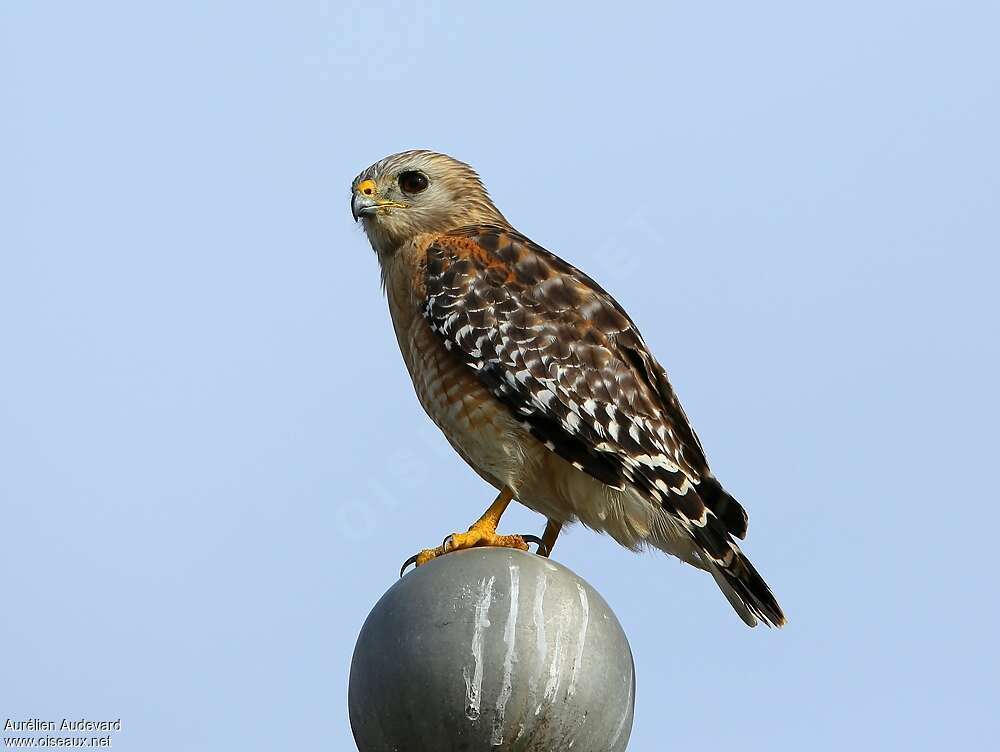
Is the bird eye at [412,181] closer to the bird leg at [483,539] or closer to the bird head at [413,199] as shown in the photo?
the bird head at [413,199]

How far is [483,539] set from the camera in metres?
7.08

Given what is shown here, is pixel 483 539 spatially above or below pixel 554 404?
below

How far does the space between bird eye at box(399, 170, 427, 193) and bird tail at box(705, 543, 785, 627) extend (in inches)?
120

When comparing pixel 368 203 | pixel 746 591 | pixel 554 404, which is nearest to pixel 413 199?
pixel 368 203

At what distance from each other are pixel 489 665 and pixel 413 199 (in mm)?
4375

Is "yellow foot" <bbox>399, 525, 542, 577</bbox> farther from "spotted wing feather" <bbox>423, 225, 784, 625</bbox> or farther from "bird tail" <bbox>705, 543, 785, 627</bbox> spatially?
"bird tail" <bbox>705, 543, 785, 627</bbox>

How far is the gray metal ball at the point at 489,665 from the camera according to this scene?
199 inches

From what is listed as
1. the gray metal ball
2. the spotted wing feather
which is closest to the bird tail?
the spotted wing feather

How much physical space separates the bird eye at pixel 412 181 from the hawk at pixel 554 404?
1.74 ft

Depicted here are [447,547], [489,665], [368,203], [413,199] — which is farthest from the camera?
[413,199]

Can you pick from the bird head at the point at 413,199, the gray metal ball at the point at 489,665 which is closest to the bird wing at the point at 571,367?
the bird head at the point at 413,199

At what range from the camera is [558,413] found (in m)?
7.54

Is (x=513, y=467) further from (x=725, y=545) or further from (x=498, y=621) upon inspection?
(x=498, y=621)

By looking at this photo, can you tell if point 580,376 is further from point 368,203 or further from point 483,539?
point 368,203
